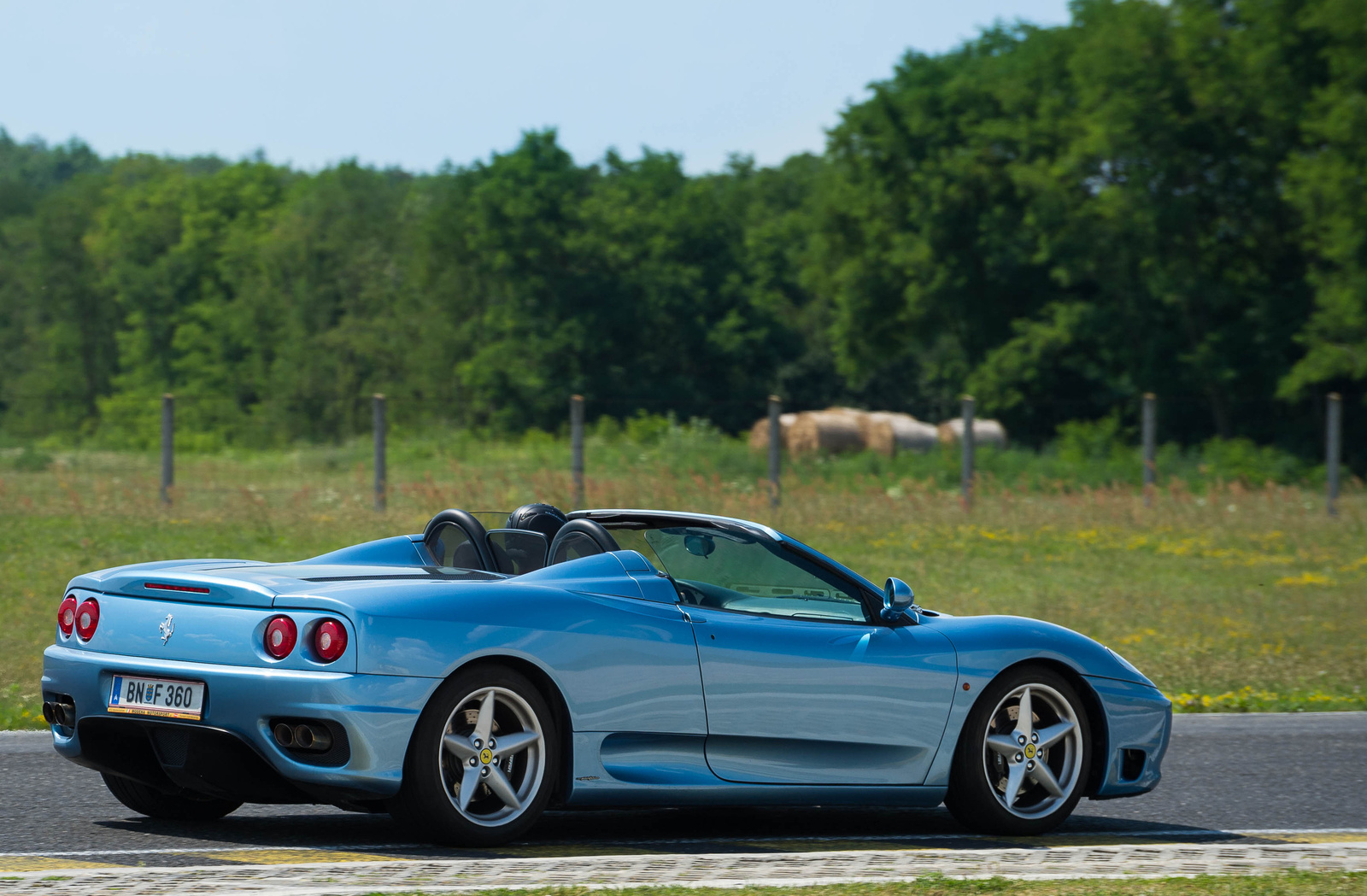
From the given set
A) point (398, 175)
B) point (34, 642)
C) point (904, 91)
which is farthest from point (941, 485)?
point (398, 175)

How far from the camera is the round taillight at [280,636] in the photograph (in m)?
5.25

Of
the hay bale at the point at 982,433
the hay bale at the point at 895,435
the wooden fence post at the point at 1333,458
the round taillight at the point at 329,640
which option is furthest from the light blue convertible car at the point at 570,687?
the hay bale at the point at 982,433

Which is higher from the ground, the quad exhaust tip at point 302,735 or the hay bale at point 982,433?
the hay bale at point 982,433

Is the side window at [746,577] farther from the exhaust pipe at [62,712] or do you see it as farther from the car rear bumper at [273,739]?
the exhaust pipe at [62,712]

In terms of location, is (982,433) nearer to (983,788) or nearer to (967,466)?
(967,466)

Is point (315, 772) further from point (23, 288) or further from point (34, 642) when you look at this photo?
point (23, 288)

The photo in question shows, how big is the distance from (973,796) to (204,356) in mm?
87027

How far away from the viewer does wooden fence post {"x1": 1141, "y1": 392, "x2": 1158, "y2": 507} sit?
21953 mm

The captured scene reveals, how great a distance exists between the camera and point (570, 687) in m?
5.57

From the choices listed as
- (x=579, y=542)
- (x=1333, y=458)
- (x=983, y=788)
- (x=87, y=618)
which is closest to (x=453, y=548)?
(x=579, y=542)

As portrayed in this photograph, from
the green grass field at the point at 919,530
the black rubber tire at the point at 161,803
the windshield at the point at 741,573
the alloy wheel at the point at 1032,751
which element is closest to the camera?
the black rubber tire at the point at 161,803

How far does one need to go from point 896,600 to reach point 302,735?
224 centimetres

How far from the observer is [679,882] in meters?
4.99

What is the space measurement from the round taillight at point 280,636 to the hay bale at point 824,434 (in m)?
28.2
